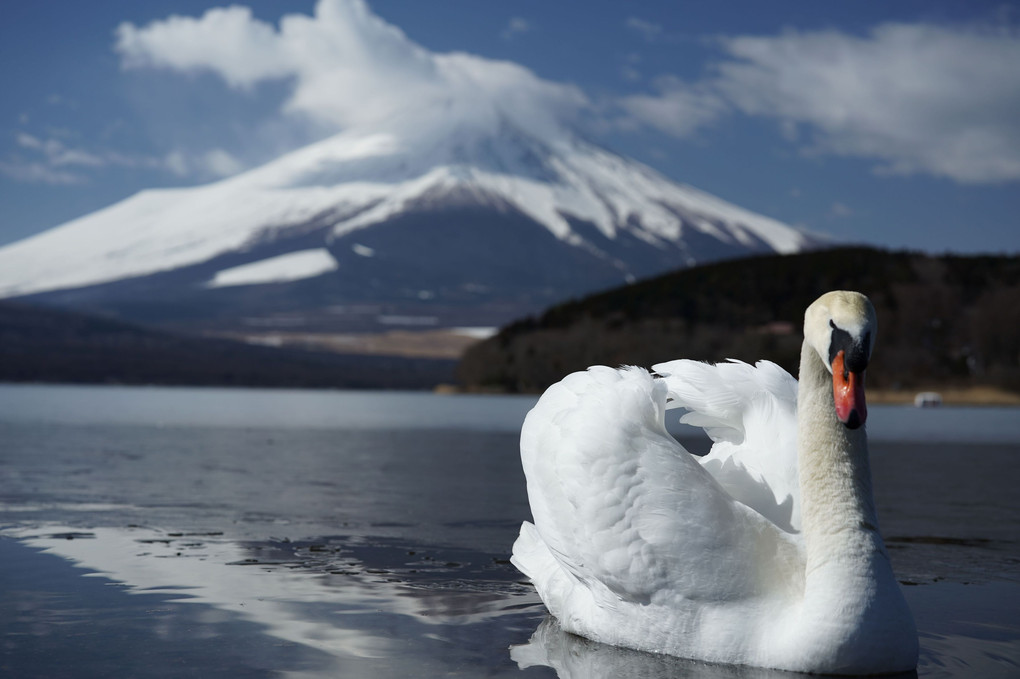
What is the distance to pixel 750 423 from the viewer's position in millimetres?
7230

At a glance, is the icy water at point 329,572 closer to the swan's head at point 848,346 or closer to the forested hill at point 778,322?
the swan's head at point 848,346

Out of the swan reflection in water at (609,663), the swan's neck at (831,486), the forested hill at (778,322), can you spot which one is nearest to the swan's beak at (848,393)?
the swan's neck at (831,486)

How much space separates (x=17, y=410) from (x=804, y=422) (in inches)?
1453

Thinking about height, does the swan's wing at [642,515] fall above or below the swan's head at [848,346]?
below

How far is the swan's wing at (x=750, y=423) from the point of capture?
6930 millimetres

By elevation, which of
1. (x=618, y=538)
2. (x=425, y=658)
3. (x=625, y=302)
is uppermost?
(x=625, y=302)

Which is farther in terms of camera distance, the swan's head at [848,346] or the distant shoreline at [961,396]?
the distant shoreline at [961,396]

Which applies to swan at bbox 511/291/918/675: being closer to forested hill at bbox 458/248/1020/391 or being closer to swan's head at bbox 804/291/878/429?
swan's head at bbox 804/291/878/429

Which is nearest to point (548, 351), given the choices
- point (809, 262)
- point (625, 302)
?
point (625, 302)

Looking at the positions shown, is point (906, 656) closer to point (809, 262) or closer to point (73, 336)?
point (809, 262)

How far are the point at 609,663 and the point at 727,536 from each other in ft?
2.99

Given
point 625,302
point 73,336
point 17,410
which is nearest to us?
point 17,410

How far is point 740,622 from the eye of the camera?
19.5 feet

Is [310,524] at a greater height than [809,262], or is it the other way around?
[809,262]
